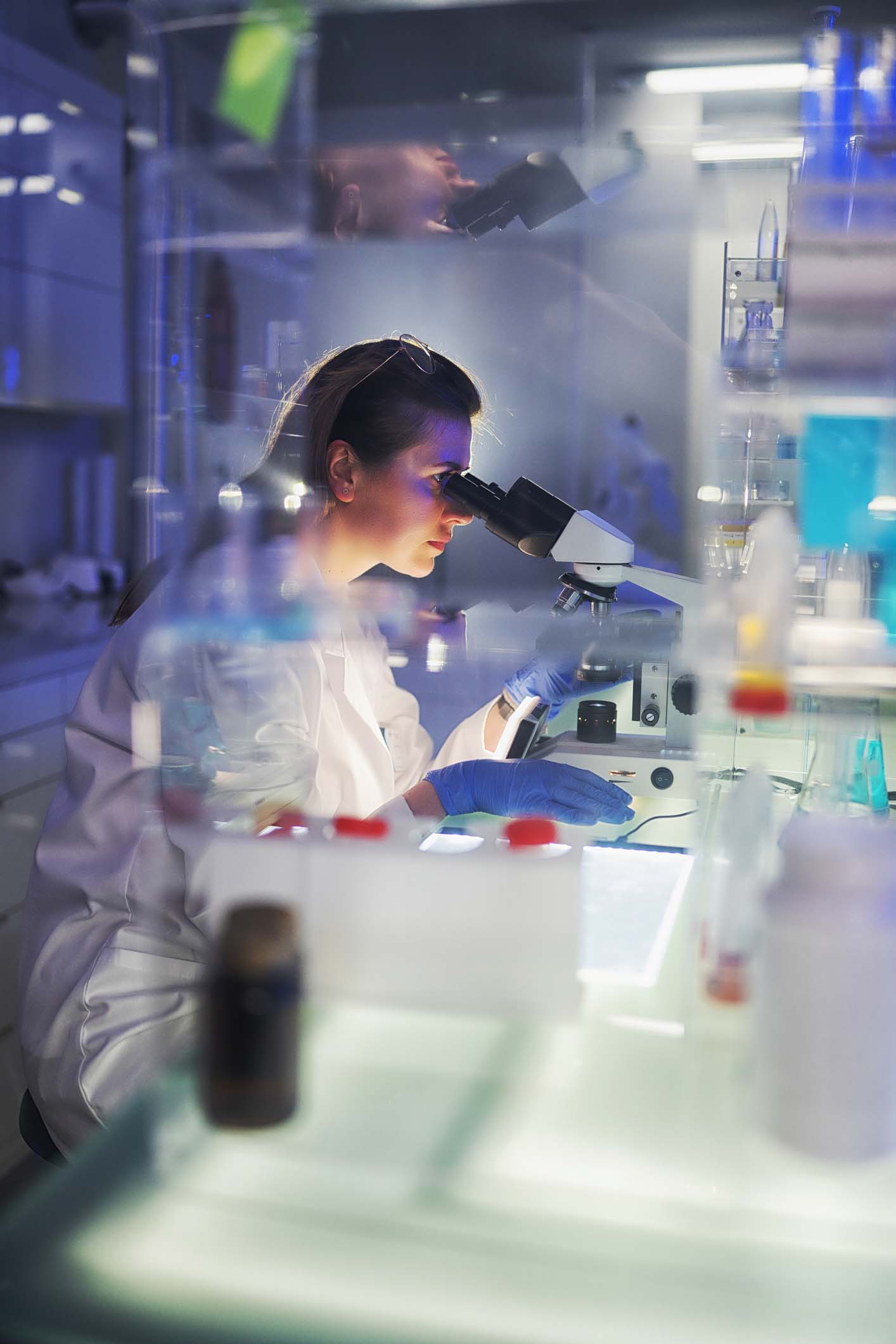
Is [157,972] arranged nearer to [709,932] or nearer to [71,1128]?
[71,1128]

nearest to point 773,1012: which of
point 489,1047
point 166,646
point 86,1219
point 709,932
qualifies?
point 709,932

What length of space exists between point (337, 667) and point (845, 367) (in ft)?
1.67

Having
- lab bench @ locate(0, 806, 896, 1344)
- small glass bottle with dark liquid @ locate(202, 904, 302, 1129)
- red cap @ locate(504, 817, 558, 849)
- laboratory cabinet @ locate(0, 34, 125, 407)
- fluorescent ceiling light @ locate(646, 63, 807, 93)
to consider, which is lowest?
lab bench @ locate(0, 806, 896, 1344)

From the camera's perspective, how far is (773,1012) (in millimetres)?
704

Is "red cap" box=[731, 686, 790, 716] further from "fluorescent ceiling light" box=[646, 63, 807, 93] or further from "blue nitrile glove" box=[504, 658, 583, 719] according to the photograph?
"fluorescent ceiling light" box=[646, 63, 807, 93]

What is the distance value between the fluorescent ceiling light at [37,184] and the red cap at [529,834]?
261 cm

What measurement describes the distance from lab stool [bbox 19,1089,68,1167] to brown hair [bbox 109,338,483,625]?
0.74 m

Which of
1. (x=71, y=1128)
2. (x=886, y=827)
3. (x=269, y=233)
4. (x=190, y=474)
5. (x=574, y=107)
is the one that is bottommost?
(x=71, y=1128)

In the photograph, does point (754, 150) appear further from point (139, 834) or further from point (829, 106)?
point (139, 834)

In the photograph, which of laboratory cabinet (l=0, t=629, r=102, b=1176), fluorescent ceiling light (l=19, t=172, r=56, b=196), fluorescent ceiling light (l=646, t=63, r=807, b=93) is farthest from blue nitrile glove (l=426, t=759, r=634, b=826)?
fluorescent ceiling light (l=19, t=172, r=56, b=196)

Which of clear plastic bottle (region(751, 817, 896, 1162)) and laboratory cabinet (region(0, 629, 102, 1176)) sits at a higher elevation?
Result: clear plastic bottle (region(751, 817, 896, 1162))

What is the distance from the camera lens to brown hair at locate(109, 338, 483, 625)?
984 millimetres

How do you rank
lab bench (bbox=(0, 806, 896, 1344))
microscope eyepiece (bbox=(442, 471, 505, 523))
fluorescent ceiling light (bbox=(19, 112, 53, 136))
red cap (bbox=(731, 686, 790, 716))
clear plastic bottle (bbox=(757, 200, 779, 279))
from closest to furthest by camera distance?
lab bench (bbox=(0, 806, 896, 1344))
red cap (bbox=(731, 686, 790, 716))
clear plastic bottle (bbox=(757, 200, 779, 279))
microscope eyepiece (bbox=(442, 471, 505, 523))
fluorescent ceiling light (bbox=(19, 112, 53, 136))

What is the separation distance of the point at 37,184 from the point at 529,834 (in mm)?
2660
